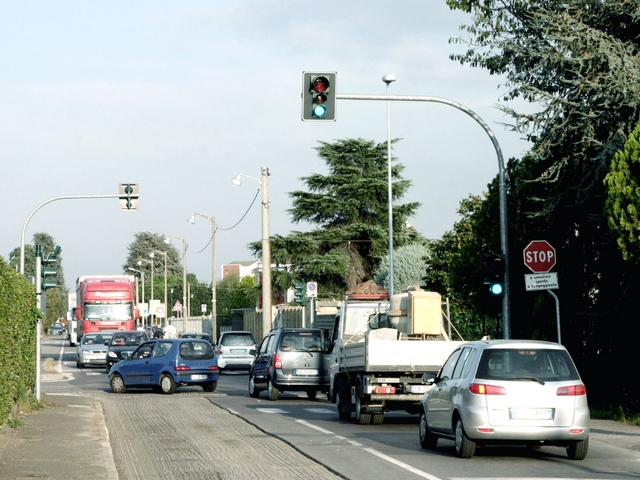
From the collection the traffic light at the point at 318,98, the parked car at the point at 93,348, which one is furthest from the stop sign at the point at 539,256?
A: the parked car at the point at 93,348

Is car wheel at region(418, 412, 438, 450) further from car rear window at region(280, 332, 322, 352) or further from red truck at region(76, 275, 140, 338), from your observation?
red truck at region(76, 275, 140, 338)

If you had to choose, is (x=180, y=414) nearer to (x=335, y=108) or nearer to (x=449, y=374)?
(x=335, y=108)

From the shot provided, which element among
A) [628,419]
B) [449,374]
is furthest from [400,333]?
[449,374]

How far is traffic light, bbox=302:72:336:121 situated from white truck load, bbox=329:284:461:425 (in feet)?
12.8

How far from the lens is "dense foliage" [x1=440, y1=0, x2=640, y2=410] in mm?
20672

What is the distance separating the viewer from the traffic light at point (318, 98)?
59.8 ft

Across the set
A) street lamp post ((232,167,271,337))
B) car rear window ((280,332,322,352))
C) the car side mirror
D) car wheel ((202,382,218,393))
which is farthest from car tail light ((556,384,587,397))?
street lamp post ((232,167,271,337))

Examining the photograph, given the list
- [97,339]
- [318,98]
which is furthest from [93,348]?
[318,98]

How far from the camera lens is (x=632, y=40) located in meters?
21.7

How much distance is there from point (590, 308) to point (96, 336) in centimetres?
3121

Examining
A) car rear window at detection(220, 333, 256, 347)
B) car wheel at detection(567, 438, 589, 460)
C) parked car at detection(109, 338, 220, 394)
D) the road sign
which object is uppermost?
the road sign

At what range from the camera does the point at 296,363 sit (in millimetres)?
26547

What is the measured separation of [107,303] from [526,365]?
141 feet

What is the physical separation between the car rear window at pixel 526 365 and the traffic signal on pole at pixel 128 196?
1924cm
